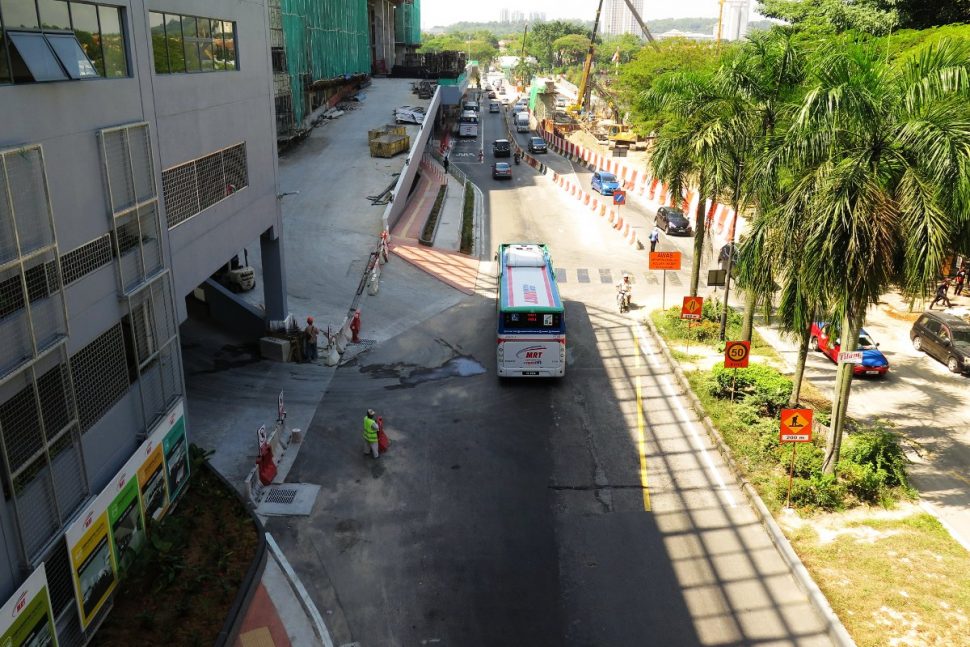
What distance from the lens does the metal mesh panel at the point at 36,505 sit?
10.2m

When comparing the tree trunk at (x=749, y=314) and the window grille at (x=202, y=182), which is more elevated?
the window grille at (x=202, y=182)

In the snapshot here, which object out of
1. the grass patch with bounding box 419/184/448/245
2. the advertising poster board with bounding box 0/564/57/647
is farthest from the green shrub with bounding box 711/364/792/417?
the grass patch with bounding box 419/184/448/245

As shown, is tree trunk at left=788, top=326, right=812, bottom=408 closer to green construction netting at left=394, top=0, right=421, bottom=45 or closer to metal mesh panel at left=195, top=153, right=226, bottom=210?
metal mesh panel at left=195, top=153, right=226, bottom=210

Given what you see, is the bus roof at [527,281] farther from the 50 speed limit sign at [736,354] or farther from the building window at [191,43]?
the building window at [191,43]

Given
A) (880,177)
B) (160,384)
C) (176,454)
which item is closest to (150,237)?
(160,384)

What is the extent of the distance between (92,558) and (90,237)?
5.22 metres

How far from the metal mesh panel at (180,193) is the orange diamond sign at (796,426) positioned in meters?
13.9

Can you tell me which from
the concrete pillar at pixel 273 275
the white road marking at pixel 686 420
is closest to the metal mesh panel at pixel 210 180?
the concrete pillar at pixel 273 275

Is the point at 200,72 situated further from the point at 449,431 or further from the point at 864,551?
the point at 864,551

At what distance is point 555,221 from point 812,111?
31.3 meters

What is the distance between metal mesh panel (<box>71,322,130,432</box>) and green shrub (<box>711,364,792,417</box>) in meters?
15.4

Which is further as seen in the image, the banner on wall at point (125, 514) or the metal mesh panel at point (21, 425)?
the banner on wall at point (125, 514)

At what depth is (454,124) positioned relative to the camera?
323 feet

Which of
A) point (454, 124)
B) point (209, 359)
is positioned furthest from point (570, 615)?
point (454, 124)
